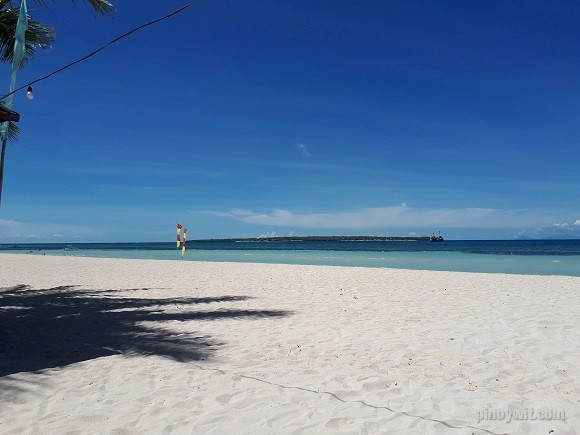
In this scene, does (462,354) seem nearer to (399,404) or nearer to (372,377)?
(372,377)

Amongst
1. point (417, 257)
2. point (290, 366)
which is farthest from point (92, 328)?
point (417, 257)

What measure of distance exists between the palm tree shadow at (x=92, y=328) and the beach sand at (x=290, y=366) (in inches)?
1.3

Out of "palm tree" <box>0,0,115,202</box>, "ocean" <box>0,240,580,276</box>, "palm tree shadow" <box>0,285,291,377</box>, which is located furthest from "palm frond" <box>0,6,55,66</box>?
"ocean" <box>0,240,580,276</box>

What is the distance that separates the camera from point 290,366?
450 centimetres

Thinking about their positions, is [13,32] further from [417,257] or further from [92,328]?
[417,257]

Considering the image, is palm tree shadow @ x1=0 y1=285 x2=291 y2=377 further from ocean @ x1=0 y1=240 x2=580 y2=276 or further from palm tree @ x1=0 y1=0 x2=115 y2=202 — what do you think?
ocean @ x1=0 y1=240 x2=580 y2=276

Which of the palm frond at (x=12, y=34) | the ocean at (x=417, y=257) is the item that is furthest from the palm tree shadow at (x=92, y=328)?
the ocean at (x=417, y=257)

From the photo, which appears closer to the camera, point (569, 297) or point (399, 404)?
point (399, 404)

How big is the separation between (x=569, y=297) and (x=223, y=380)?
352 inches

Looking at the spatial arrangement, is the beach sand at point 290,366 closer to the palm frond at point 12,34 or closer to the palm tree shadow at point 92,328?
the palm tree shadow at point 92,328

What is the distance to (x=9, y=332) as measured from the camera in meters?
6.03

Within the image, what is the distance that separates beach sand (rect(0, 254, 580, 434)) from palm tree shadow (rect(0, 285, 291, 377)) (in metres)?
0.03

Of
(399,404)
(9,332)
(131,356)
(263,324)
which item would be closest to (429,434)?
(399,404)

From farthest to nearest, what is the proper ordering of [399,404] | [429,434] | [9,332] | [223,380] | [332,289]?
[332,289] → [9,332] → [223,380] → [399,404] → [429,434]
